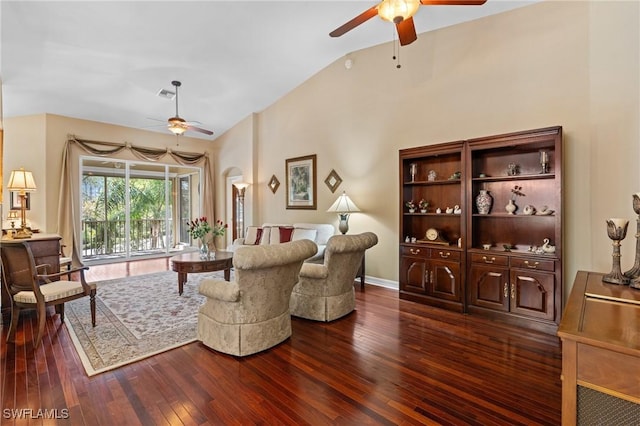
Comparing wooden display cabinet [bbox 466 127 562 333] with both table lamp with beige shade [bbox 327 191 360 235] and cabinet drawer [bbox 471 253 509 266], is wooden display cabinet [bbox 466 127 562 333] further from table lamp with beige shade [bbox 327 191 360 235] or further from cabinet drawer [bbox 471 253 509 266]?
table lamp with beige shade [bbox 327 191 360 235]

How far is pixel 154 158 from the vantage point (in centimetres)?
782

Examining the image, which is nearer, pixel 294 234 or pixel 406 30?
pixel 406 30

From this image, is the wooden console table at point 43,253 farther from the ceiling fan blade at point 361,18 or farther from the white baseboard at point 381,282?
the white baseboard at point 381,282

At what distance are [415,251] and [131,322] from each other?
3.67 metres

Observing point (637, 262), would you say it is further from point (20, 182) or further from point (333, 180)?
point (20, 182)

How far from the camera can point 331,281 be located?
3.52m

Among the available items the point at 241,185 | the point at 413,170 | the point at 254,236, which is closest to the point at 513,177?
the point at 413,170

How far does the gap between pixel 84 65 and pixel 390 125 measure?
16.0 feet

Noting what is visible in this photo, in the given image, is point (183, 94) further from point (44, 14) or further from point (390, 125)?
point (390, 125)

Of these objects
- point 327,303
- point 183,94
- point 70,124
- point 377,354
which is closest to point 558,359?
point 377,354

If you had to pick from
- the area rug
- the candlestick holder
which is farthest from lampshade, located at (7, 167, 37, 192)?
the candlestick holder

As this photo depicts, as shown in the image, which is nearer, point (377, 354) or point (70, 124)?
point (377, 354)

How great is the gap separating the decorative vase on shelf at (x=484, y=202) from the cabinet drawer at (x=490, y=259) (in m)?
0.56

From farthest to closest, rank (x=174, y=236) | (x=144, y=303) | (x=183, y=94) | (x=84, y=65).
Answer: (x=174, y=236), (x=183, y=94), (x=84, y=65), (x=144, y=303)
